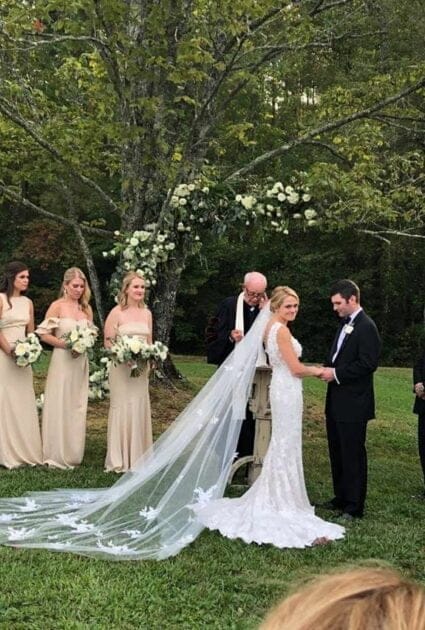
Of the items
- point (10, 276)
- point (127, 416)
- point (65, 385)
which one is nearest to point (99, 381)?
point (65, 385)

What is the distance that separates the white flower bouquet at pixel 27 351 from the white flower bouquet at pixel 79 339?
0.32 meters

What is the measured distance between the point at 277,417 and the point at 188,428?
803 mm

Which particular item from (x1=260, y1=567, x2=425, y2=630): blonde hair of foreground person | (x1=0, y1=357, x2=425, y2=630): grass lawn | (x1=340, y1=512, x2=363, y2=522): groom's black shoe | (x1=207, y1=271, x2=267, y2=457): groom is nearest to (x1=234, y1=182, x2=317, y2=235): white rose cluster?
(x1=207, y1=271, x2=267, y2=457): groom

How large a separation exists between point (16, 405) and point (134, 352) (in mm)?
1506

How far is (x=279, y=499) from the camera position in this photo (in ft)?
20.7

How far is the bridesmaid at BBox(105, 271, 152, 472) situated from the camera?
8.10 metres

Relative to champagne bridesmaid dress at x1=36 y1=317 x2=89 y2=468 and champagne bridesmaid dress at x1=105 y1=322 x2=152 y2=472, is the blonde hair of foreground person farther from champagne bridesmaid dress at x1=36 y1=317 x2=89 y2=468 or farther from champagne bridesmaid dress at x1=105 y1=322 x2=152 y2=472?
champagne bridesmaid dress at x1=36 y1=317 x2=89 y2=468

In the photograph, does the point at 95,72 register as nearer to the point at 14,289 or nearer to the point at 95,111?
the point at 95,111

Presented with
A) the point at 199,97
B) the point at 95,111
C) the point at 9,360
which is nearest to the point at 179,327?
the point at 95,111

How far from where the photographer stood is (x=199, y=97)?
10961 millimetres

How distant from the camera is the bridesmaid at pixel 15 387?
816 centimetres

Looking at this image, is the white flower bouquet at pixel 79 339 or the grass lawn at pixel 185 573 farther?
the white flower bouquet at pixel 79 339

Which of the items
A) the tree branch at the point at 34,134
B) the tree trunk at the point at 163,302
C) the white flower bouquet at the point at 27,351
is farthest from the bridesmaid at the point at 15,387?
the tree trunk at the point at 163,302

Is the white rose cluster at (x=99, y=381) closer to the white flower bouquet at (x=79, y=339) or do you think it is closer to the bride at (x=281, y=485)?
the white flower bouquet at (x=79, y=339)
